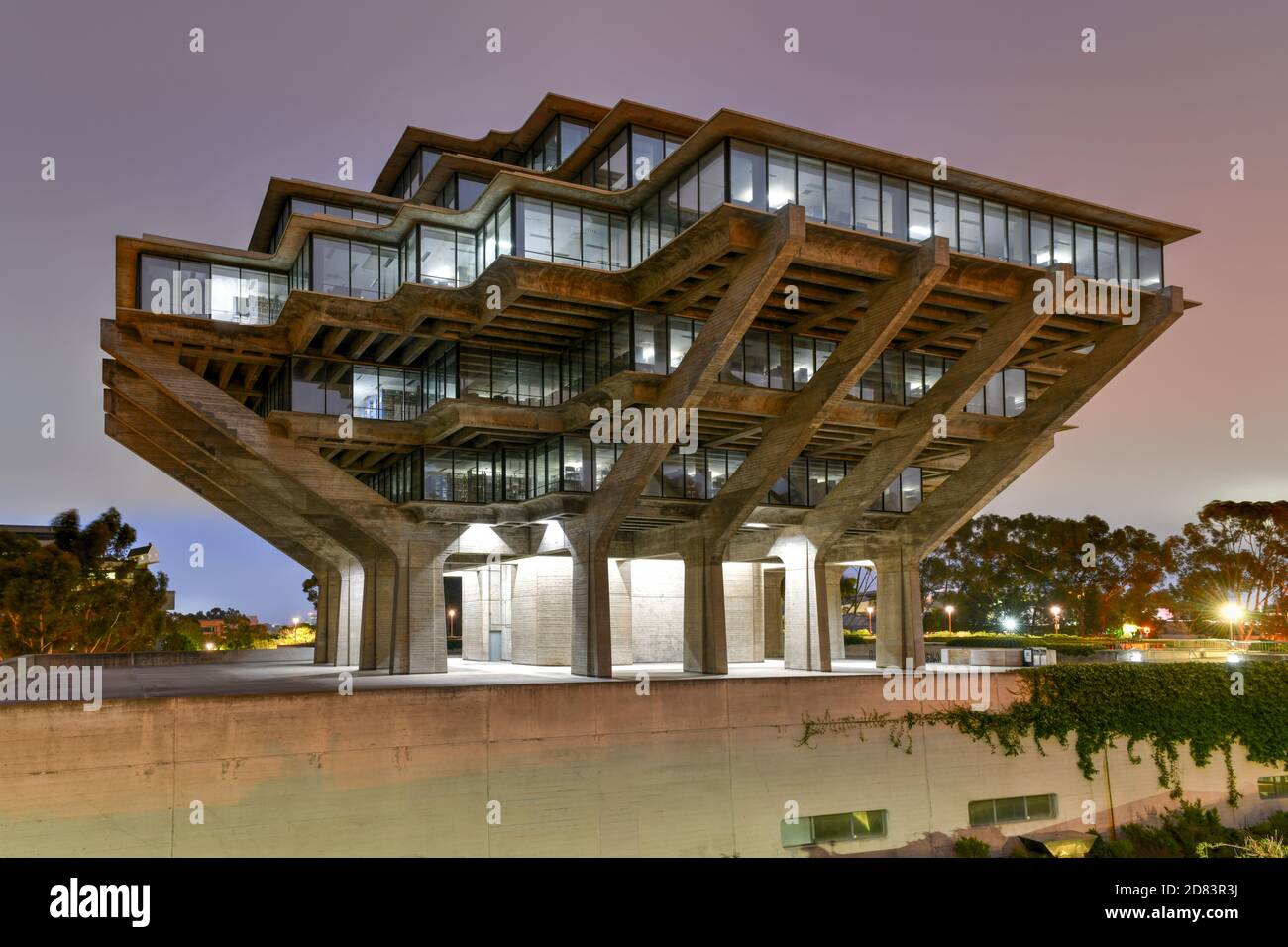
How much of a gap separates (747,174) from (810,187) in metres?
2.23

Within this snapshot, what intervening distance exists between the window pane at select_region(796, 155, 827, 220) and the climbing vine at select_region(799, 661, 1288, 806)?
14.6m

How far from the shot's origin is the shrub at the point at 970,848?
29.7 m

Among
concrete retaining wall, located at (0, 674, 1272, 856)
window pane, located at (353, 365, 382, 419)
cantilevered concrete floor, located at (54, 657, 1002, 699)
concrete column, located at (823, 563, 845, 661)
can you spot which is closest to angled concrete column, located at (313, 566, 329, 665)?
cantilevered concrete floor, located at (54, 657, 1002, 699)

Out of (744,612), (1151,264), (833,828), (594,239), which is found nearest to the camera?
(833,828)

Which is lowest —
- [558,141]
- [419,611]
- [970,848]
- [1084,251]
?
[970,848]

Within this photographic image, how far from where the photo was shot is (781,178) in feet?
101

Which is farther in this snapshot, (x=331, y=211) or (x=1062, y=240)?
(x=331, y=211)
